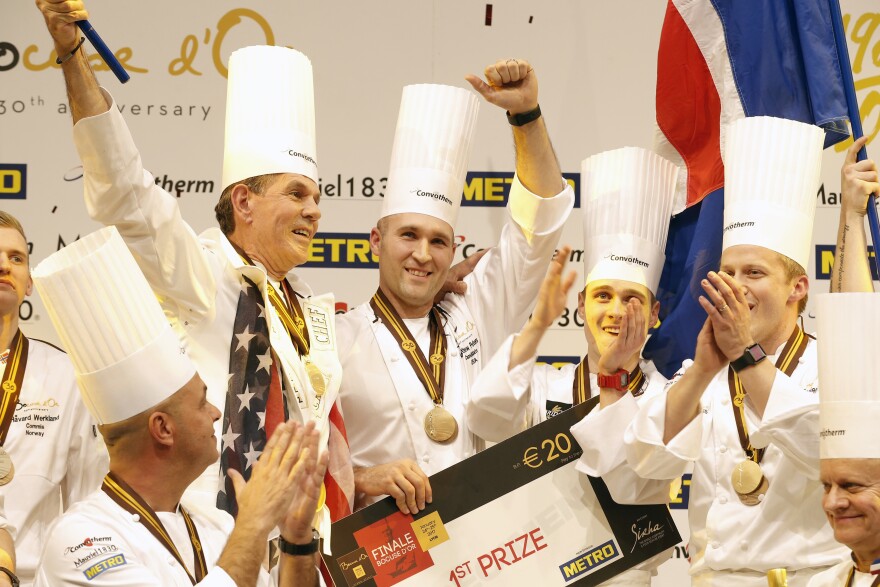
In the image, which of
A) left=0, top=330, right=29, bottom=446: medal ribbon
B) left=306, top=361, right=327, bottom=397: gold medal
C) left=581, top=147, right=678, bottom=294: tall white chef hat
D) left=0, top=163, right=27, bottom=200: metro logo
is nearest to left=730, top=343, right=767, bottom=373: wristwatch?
left=581, top=147, right=678, bottom=294: tall white chef hat

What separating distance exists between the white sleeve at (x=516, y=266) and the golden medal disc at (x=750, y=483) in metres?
0.90

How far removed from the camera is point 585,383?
3701 millimetres

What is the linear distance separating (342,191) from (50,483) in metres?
1.51

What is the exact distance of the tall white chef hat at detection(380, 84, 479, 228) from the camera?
3.79 metres

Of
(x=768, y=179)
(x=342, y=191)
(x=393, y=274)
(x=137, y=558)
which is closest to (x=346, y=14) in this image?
(x=342, y=191)

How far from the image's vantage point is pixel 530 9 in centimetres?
468

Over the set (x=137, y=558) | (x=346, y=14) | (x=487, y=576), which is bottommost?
(x=487, y=576)

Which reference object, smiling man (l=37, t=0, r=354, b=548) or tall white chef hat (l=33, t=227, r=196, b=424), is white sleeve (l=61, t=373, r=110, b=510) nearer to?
smiling man (l=37, t=0, r=354, b=548)

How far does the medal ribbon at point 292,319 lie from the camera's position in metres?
3.30

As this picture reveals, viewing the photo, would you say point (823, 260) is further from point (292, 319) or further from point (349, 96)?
point (292, 319)

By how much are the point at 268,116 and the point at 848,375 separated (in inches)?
68.4

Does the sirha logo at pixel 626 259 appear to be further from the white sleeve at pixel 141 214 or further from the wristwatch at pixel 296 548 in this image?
the wristwatch at pixel 296 548

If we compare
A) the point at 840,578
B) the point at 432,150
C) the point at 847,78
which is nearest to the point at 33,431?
the point at 432,150

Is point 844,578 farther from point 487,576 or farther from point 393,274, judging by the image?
point 393,274
